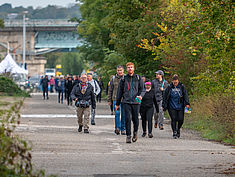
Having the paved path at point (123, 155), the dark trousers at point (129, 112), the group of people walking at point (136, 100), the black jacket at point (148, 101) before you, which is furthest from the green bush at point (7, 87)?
the dark trousers at point (129, 112)

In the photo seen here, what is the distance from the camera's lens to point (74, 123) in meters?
19.9

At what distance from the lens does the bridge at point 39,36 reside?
83562mm

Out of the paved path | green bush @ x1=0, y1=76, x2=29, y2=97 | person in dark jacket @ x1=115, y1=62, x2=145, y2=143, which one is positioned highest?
person in dark jacket @ x1=115, y1=62, x2=145, y2=143

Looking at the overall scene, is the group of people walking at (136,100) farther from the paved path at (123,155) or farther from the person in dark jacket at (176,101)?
the paved path at (123,155)

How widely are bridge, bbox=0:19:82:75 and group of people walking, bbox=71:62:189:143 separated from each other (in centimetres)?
6600

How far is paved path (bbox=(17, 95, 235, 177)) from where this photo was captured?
946 cm

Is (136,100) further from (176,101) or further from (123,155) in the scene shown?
(123,155)

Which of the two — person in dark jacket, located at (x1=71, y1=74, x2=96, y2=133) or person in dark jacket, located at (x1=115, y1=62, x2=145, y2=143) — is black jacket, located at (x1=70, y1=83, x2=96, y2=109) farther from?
person in dark jacket, located at (x1=115, y1=62, x2=145, y2=143)

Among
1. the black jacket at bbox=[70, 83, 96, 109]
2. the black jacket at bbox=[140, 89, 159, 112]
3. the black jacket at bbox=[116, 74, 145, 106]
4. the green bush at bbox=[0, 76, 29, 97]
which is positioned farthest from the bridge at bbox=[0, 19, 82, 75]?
the black jacket at bbox=[116, 74, 145, 106]

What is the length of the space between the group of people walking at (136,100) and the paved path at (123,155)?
1.33 ft

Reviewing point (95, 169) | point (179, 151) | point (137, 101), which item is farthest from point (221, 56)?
point (95, 169)

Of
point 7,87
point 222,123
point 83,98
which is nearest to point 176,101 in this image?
point 222,123

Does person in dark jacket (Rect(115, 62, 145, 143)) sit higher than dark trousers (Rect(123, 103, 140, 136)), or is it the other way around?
person in dark jacket (Rect(115, 62, 145, 143))

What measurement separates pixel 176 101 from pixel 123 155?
451cm
